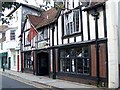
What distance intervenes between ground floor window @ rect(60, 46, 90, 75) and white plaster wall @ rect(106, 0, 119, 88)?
275cm

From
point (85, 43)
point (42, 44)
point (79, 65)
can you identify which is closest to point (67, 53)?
point (79, 65)

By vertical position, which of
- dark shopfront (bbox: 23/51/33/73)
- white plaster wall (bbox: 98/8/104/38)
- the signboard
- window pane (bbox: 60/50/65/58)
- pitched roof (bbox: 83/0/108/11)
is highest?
pitched roof (bbox: 83/0/108/11)

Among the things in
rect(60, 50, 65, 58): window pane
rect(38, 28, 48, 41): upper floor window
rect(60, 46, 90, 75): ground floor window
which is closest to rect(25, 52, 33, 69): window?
rect(38, 28, 48, 41): upper floor window

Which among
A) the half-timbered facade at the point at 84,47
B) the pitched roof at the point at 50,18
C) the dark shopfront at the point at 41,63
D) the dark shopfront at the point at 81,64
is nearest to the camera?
the half-timbered facade at the point at 84,47

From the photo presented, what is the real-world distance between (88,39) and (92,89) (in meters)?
4.16

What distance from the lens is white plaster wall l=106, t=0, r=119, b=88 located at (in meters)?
16.9

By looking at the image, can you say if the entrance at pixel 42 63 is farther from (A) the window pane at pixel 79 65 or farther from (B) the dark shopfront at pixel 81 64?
(A) the window pane at pixel 79 65

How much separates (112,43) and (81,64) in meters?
4.42

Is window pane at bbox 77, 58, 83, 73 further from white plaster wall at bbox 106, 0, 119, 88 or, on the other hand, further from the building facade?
white plaster wall at bbox 106, 0, 119, 88

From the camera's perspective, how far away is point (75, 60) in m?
21.6

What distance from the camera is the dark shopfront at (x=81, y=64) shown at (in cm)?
1805

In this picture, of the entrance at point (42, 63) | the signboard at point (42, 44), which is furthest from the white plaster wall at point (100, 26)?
the entrance at point (42, 63)

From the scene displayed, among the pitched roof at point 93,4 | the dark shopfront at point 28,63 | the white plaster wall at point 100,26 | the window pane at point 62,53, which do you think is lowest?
the dark shopfront at point 28,63

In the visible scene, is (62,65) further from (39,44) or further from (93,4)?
(93,4)
